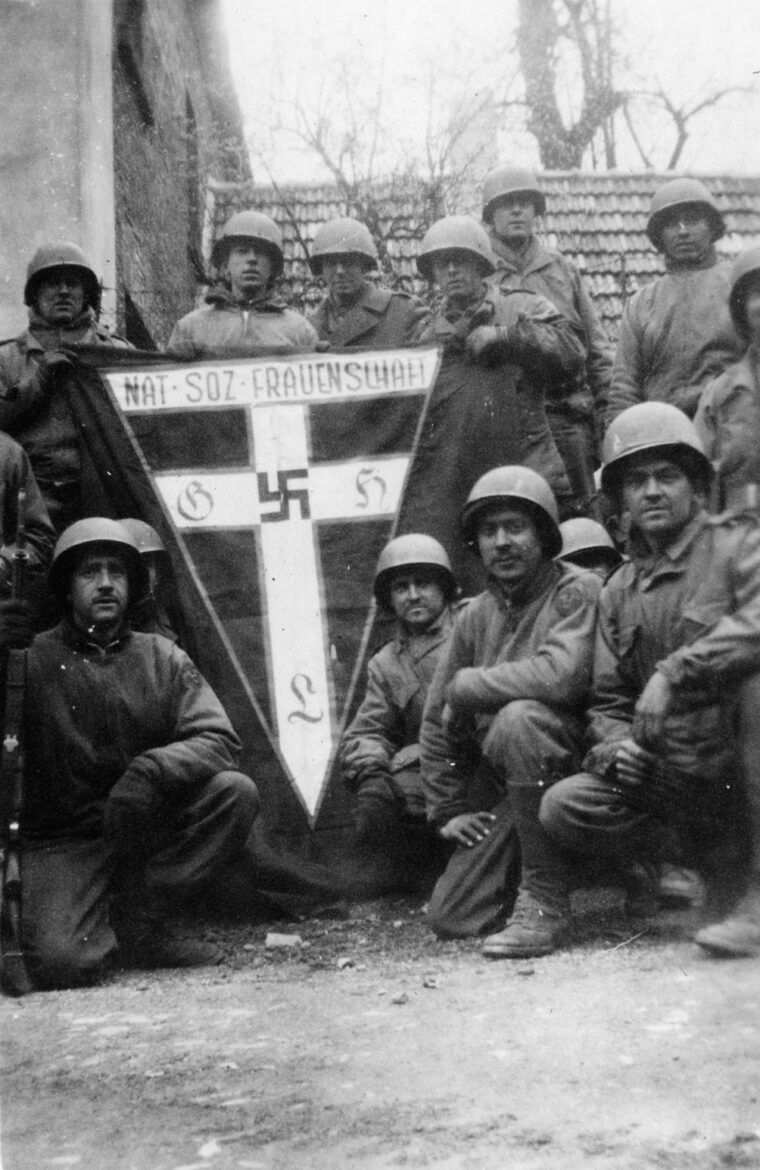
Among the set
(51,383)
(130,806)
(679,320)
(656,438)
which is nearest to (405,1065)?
(130,806)

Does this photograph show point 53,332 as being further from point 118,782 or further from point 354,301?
point 118,782

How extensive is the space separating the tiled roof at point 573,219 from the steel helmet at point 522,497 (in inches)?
279

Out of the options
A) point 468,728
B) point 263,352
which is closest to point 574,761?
point 468,728

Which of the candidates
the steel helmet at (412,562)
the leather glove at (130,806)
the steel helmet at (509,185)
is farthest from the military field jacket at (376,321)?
the leather glove at (130,806)

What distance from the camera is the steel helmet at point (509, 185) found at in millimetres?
7746

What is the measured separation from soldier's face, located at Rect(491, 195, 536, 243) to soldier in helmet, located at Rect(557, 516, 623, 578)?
1.82m

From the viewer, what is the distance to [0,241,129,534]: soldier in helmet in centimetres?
657

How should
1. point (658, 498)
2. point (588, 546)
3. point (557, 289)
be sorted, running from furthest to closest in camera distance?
point (557, 289) < point (588, 546) < point (658, 498)

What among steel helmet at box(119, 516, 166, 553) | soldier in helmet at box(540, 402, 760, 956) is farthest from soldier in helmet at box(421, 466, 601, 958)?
steel helmet at box(119, 516, 166, 553)

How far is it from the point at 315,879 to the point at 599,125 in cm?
1618

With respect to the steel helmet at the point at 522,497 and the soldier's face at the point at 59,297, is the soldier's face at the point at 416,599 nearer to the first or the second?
the steel helmet at the point at 522,497

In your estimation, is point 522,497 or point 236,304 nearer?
point 522,497

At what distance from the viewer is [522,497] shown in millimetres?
5629

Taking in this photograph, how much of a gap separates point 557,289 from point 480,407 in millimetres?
1377
